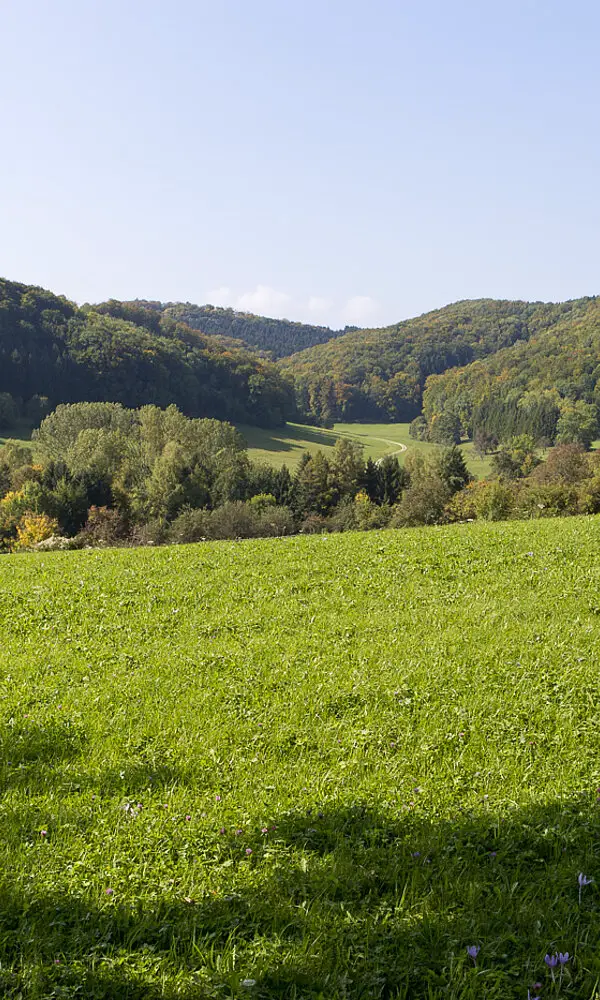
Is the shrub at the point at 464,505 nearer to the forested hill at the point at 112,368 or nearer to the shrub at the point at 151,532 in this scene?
the shrub at the point at 151,532

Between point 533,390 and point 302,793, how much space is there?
427 ft

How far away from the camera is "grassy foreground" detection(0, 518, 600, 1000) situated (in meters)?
3.87

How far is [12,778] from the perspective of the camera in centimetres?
591

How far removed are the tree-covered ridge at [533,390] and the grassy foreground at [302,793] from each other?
105 m

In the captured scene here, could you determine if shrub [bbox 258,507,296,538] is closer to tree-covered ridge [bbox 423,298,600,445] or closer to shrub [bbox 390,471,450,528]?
shrub [bbox 390,471,450,528]

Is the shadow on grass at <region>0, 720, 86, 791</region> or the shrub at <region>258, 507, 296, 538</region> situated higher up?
the shadow on grass at <region>0, 720, 86, 791</region>

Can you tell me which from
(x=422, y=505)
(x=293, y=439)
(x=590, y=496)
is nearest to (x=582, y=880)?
(x=590, y=496)

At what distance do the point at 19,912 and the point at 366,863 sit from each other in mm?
2338

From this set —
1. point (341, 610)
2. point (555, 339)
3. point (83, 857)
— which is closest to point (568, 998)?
point (83, 857)

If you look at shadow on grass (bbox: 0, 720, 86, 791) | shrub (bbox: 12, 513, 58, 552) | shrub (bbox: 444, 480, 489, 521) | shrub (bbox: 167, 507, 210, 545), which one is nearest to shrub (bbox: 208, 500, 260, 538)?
shrub (bbox: 167, 507, 210, 545)

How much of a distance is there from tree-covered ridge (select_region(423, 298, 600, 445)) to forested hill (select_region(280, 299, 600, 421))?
4.15m

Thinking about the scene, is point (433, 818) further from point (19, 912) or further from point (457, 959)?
point (19, 912)

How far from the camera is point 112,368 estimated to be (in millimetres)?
126938

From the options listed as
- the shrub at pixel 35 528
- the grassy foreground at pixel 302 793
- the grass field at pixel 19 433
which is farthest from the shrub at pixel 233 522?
the grass field at pixel 19 433
